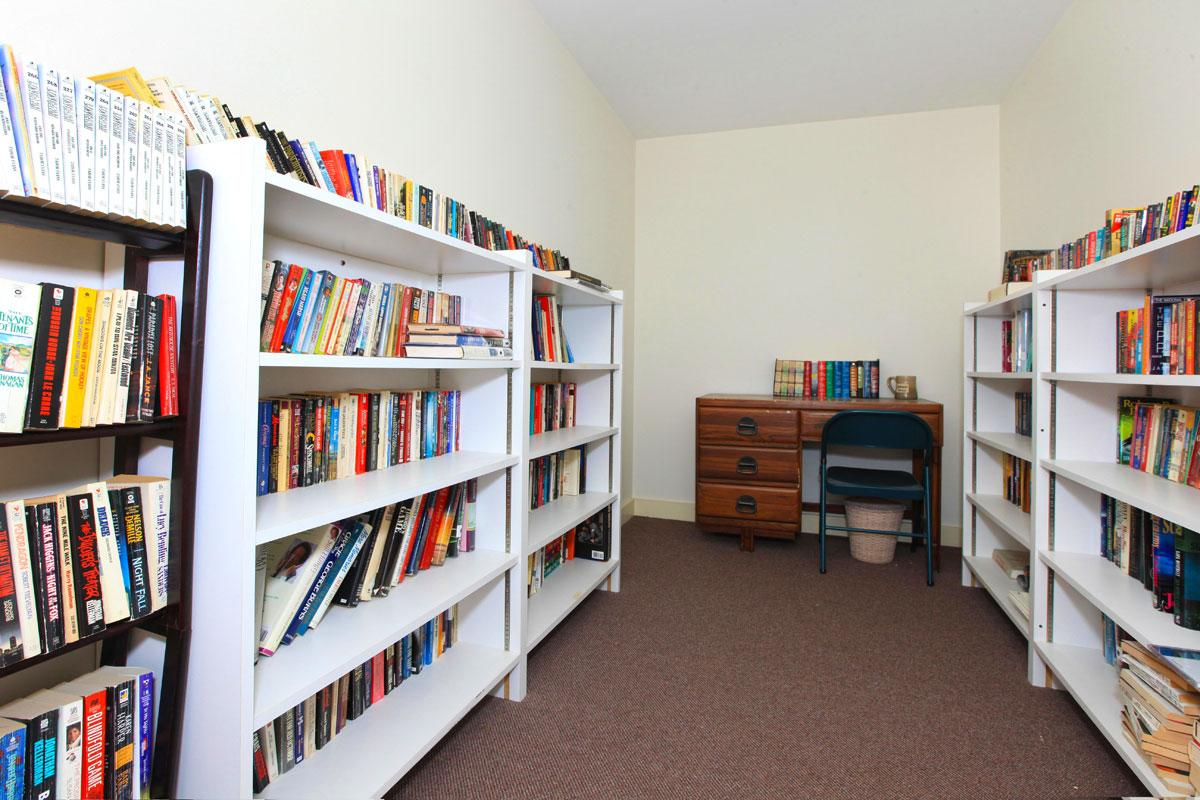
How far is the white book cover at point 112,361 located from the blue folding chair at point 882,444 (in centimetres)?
262

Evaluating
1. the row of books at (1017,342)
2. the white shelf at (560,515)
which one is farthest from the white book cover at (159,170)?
the row of books at (1017,342)

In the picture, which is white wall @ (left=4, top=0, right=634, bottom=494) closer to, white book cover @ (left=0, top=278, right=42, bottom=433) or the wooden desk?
white book cover @ (left=0, top=278, right=42, bottom=433)

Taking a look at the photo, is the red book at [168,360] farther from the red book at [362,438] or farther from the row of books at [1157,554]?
the row of books at [1157,554]

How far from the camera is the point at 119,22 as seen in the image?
1035mm

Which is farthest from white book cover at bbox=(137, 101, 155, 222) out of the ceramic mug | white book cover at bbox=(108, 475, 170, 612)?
the ceramic mug

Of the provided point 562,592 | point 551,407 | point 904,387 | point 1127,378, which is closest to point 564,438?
point 551,407

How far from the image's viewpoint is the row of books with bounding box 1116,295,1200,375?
143 cm

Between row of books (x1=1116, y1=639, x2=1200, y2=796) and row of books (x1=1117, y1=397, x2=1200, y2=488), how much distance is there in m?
0.51

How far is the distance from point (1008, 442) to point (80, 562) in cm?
269

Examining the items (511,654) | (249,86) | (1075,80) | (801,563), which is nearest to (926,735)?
(511,654)

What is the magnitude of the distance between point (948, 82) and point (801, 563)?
102 inches

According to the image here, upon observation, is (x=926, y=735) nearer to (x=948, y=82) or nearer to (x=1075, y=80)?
(x=1075, y=80)

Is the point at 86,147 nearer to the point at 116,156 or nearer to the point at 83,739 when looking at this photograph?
the point at 116,156

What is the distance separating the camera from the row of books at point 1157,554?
130 centimetres
